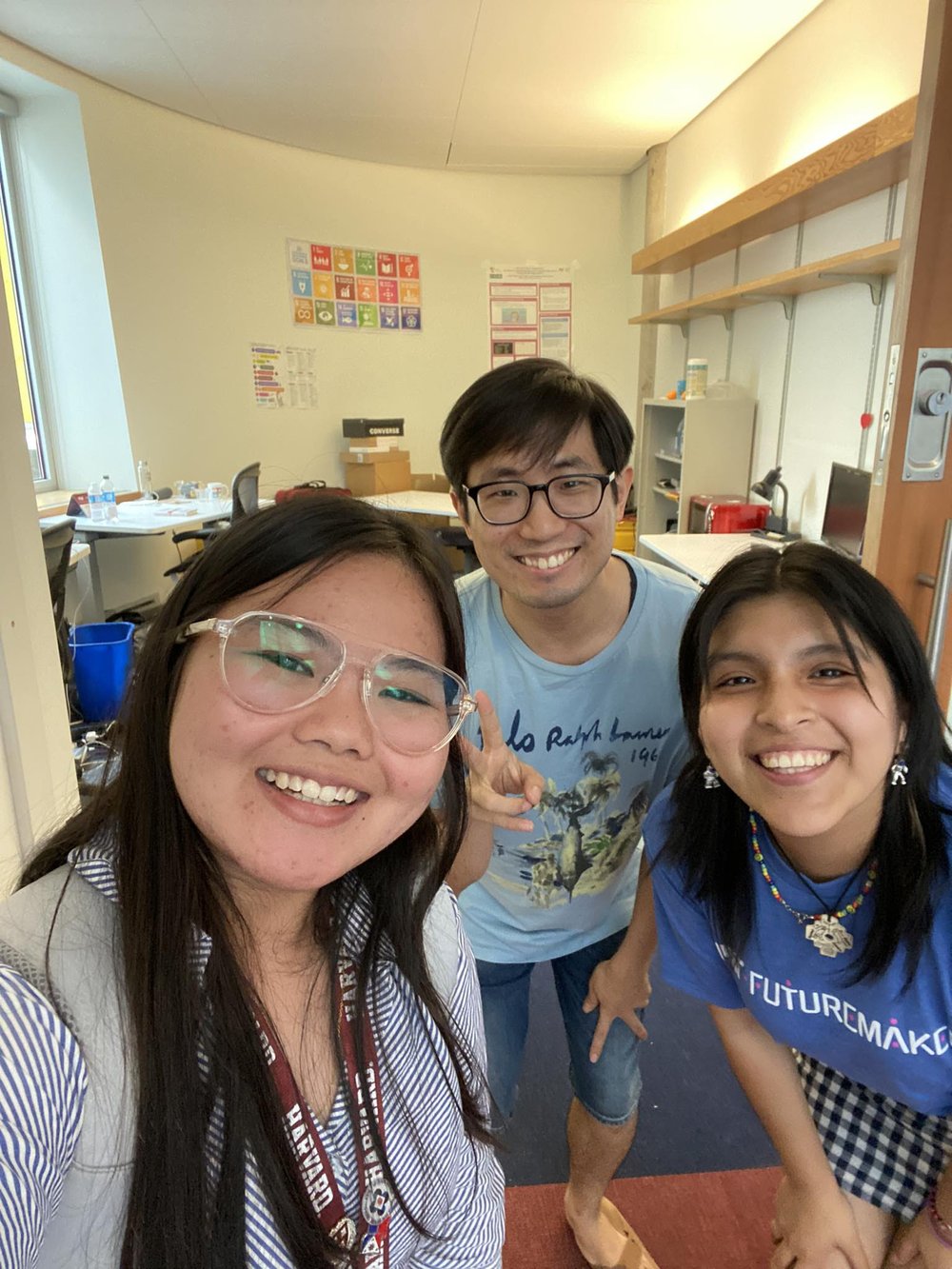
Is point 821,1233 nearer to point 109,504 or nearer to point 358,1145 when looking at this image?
point 358,1145

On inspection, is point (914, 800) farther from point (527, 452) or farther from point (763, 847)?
point (527, 452)

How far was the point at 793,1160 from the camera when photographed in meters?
1.11

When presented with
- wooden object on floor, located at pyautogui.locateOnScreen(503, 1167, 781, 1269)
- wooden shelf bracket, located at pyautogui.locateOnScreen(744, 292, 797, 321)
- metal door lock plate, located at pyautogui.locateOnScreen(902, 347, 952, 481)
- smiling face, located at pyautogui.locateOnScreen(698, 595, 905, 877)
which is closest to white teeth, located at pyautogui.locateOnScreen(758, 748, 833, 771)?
smiling face, located at pyautogui.locateOnScreen(698, 595, 905, 877)

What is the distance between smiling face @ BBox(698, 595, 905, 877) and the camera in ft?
3.03

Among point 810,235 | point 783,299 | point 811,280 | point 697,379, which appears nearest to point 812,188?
point 811,280

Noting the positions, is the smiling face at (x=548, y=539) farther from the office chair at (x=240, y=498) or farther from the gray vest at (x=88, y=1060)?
the office chair at (x=240, y=498)

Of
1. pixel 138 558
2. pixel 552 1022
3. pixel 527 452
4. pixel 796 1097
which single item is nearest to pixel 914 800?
pixel 796 1097

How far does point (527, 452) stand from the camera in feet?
3.97

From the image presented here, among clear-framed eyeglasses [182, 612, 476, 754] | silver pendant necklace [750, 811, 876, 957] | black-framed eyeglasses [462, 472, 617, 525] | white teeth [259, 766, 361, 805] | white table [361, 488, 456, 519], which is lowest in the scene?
silver pendant necklace [750, 811, 876, 957]

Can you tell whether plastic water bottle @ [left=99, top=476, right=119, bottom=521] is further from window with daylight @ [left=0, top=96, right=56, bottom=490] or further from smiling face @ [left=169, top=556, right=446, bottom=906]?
smiling face @ [left=169, top=556, right=446, bottom=906]

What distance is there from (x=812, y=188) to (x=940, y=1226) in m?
3.28

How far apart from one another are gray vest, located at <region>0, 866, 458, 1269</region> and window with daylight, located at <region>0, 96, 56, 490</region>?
4.48 metres

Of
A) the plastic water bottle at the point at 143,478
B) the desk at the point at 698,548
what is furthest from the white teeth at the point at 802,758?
the plastic water bottle at the point at 143,478

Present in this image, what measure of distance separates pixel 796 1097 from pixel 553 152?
5938 mm
